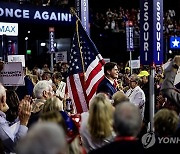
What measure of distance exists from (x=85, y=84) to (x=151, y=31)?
1.47m

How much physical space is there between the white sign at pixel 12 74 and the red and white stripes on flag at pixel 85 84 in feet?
3.05

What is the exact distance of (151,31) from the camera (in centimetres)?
792

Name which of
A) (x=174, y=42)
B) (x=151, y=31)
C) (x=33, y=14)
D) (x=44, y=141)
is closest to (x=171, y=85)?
(x=151, y=31)

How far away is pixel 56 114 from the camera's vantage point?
14.8ft

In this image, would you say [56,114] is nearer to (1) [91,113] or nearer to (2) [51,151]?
(1) [91,113]

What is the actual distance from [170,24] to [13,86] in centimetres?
2432

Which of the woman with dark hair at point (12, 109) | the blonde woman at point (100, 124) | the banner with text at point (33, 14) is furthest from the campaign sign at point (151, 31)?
the banner with text at point (33, 14)

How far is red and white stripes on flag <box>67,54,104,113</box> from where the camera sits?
8315 millimetres

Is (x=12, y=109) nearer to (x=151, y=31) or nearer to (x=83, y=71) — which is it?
(x=83, y=71)

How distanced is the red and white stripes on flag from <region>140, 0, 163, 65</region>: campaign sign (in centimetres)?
91

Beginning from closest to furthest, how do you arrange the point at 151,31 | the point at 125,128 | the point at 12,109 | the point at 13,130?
the point at 125,128, the point at 13,130, the point at 12,109, the point at 151,31

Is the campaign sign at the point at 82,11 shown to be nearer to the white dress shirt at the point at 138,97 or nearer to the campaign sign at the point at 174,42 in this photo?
the white dress shirt at the point at 138,97

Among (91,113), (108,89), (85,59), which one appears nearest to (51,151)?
(91,113)

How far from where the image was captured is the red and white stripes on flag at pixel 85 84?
27.3 ft
